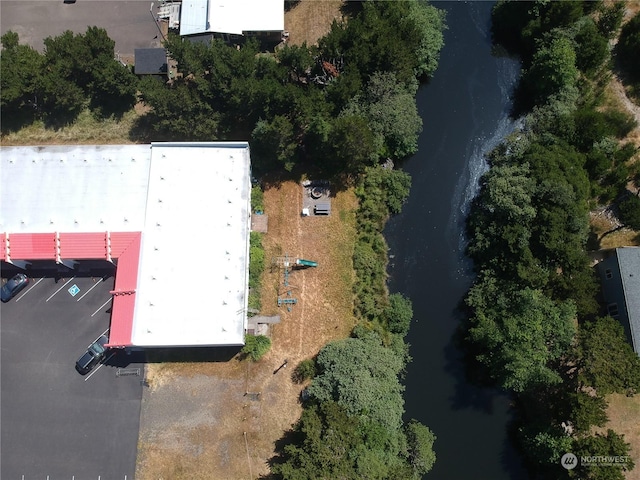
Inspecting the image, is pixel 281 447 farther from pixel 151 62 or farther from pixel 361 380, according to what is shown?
pixel 151 62

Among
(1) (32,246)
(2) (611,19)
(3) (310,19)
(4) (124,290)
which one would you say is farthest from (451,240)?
(1) (32,246)

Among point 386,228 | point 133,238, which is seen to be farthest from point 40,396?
point 386,228

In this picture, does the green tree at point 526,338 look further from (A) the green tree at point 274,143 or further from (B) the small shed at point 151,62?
(B) the small shed at point 151,62

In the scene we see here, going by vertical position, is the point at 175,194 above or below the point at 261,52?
below

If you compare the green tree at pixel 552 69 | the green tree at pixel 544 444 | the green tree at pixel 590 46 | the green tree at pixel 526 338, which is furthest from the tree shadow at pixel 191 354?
the green tree at pixel 590 46

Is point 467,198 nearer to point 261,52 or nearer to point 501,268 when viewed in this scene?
point 501,268
